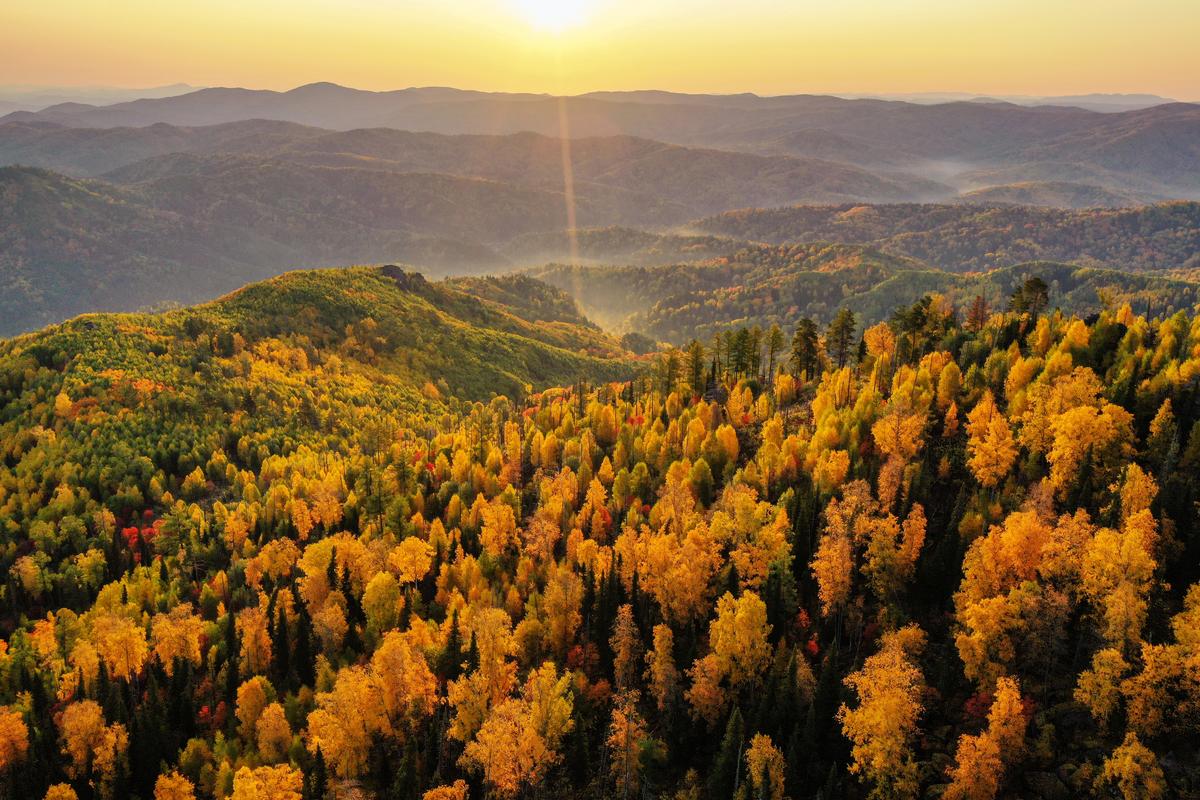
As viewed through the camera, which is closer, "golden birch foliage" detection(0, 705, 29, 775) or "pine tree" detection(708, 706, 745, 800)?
"pine tree" detection(708, 706, 745, 800)

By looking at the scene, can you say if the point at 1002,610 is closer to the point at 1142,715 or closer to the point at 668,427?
the point at 1142,715

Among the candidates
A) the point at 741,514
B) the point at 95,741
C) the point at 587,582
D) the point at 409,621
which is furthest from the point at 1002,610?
the point at 95,741

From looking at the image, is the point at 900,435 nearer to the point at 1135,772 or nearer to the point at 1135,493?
the point at 1135,493

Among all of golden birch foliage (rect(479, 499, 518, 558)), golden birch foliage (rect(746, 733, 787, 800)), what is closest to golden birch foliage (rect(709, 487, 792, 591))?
golden birch foliage (rect(746, 733, 787, 800))

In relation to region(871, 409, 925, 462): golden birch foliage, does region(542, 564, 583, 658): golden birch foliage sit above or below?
below

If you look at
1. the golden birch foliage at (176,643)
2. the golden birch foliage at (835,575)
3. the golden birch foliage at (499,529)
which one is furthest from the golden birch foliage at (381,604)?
the golden birch foliage at (835,575)

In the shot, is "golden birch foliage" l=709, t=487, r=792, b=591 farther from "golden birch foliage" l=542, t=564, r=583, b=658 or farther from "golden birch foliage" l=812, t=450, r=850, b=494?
"golden birch foliage" l=542, t=564, r=583, b=658

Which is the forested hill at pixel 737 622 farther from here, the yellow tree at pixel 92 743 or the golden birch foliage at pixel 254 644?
the golden birch foliage at pixel 254 644
